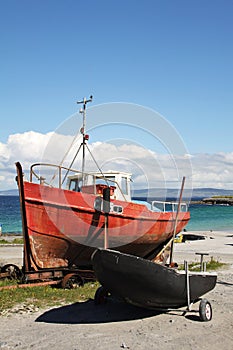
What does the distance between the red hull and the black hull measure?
3881 mm

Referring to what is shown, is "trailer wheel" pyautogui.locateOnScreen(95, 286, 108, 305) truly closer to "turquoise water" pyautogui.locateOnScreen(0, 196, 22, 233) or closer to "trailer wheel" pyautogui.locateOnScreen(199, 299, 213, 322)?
"trailer wheel" pyautogui.locateOnScreen(199, 299, 213, 322)

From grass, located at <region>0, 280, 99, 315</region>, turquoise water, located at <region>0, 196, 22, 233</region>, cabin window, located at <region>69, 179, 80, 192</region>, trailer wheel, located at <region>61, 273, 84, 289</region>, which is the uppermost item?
cabin window, located at <region>69, 179, 80, 192</region>

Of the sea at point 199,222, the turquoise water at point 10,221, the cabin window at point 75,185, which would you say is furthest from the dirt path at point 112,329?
the turquoise water at point 10,221

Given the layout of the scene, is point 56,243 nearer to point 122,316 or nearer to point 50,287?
point 50,287

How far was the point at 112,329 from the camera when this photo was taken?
23.9 feet

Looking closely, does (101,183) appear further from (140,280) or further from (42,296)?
(140,280)

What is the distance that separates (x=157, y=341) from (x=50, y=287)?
175 inches

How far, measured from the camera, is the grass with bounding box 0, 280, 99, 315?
8.95 m

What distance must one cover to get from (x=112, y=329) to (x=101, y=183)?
7.29 m

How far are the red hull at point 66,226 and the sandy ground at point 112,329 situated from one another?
2.92m

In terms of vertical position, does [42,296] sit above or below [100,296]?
below

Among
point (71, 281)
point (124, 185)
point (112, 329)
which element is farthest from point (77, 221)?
point (112, 329)

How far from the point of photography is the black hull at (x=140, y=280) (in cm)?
750

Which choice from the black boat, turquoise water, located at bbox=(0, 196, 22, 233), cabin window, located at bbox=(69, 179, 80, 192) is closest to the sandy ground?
the black boat
